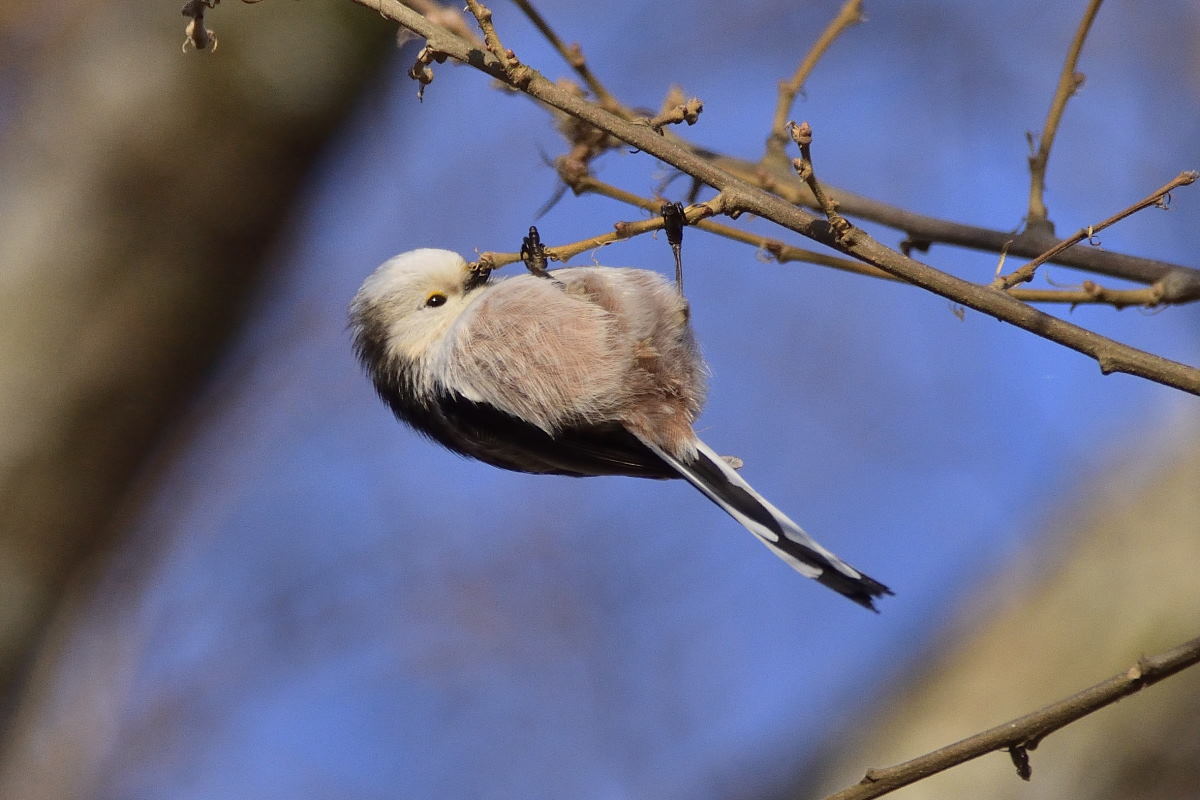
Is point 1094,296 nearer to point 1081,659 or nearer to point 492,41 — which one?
point 492,41

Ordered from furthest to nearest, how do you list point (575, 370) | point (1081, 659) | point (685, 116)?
point (1081, 659) → point (575, 370) → point (685, 116)

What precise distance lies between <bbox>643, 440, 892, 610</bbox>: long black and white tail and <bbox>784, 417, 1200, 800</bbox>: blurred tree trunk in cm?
170

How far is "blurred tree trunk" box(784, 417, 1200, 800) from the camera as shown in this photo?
118 inches

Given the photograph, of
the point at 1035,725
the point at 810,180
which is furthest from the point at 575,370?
the point at 1035,725

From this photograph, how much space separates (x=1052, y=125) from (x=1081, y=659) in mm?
2084

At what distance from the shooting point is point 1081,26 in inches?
67.8

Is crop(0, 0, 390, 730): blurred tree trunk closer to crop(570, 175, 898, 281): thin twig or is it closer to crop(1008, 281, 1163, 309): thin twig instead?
crop(570, 175, 898, 281): thin twig

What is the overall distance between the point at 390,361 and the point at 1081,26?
1.38m

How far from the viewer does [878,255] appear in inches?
45.4

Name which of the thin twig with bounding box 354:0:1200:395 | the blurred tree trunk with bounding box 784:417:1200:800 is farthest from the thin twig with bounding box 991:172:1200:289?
the blurred tree trunk with bounding box 784:417:1200:800

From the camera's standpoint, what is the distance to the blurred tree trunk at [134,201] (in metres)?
2.86

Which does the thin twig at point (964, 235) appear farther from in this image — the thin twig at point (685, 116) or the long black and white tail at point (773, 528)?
the long black and white tail at point (773, 528)

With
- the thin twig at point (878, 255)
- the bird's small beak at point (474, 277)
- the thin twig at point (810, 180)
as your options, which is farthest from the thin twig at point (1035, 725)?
the bird's small beak at point (474, 277)

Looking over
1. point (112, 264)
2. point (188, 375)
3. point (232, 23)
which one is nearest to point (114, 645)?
point (188, 375)
